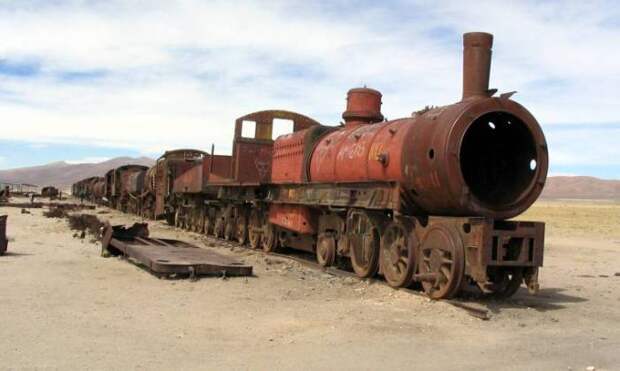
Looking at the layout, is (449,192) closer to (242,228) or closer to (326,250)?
(326,250)

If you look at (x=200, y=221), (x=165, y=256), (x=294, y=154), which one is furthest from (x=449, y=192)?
(x=200, y=221)

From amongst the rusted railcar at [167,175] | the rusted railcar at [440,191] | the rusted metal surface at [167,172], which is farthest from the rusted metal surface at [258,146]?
the rusted metal surface at [167,172]

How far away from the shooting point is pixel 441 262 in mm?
9383

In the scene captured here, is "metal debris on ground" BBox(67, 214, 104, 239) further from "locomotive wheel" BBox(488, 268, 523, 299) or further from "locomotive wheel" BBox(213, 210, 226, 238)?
"locomotive wheel" BBox(488, 268, 523, 299)

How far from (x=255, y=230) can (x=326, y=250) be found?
462 cm

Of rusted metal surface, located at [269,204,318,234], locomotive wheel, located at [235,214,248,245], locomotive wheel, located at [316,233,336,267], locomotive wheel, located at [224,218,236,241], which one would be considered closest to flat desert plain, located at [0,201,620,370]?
locomotive wheel, located at [316,233,336,267]

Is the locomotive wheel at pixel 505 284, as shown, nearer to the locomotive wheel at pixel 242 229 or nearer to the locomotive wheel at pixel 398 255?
the locomotive wheel at pixel 398 255

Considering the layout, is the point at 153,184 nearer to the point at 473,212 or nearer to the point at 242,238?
the point at 242,238

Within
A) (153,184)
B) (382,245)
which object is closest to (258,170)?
(382,245)

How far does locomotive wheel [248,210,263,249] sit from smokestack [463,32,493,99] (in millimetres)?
8471

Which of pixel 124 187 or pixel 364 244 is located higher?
pixel 124 187

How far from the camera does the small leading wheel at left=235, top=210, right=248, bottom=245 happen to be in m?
18.5

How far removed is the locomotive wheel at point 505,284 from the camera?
31.9 feet

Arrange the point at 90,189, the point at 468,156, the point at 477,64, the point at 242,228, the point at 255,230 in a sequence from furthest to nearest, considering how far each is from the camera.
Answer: the point at 90,189, the point at 242,228, the point at 255,230, the point at 468,156, the point at 477,64
